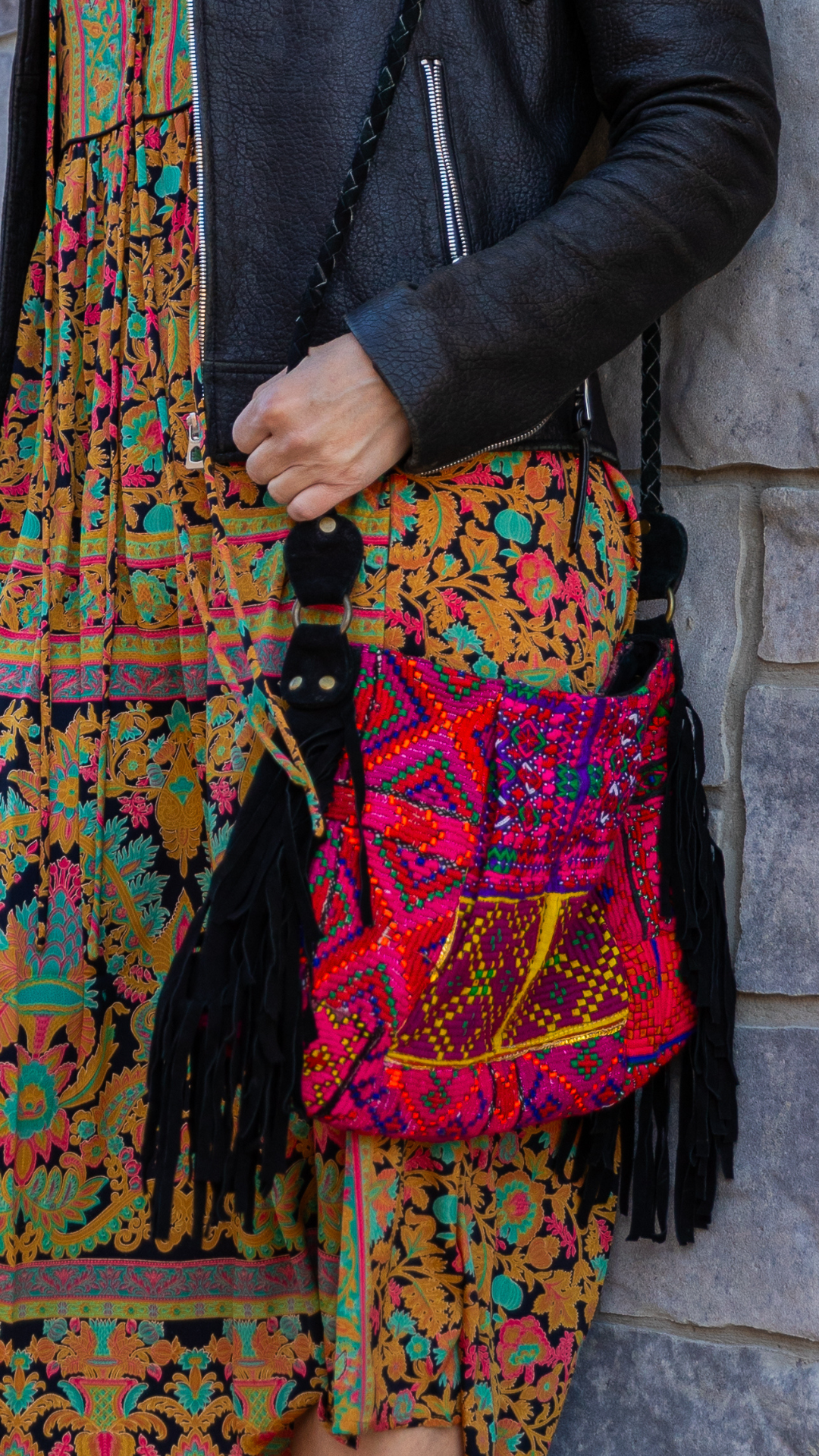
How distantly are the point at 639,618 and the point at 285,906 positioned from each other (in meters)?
0.52

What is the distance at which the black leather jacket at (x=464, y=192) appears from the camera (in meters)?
0.85

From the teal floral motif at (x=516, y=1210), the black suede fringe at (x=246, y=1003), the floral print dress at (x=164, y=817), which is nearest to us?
the black suede fringe at (x=246, y=1003)

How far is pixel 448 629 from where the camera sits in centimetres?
90

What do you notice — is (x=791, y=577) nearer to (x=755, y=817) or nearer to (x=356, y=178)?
(x=755, y=817)

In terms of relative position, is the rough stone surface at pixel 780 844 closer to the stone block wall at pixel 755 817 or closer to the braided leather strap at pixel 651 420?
the stone block wall at pixel 755 817

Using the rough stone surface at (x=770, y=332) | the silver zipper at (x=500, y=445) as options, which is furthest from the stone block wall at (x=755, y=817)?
the silver zipper at (x=500, y=445)

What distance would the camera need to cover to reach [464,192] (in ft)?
2.95

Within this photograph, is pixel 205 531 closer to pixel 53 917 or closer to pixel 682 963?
pixel 53 917

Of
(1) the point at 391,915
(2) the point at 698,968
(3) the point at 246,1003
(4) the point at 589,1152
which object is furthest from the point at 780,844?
(3) the point at 246,1003

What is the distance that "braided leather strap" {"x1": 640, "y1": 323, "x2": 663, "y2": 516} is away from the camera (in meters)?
1.10

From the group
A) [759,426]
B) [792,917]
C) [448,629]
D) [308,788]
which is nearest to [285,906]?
[308,788]

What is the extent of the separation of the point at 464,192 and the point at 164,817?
56cm

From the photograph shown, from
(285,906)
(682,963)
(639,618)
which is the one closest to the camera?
(285,906)

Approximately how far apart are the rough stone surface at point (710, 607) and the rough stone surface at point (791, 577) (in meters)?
0.03
